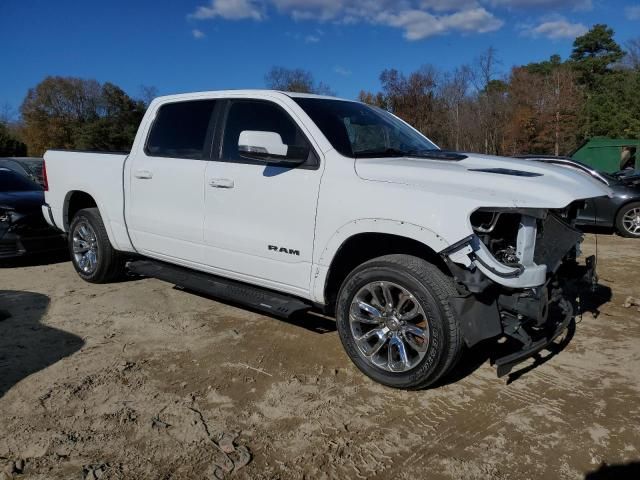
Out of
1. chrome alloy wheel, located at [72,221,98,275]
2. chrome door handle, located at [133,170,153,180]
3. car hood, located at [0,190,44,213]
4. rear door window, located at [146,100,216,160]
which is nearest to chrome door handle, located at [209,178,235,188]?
→ rear door window, located at [146,100,216,160]

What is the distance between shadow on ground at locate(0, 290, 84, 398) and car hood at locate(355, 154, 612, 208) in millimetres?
2812

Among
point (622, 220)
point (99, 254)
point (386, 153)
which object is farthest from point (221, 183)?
point (622, 220)

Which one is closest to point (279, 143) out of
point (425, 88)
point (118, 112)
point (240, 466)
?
point (240, 466)

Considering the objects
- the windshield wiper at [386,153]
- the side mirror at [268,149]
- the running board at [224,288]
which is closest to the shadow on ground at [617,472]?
the running board at [224,288]

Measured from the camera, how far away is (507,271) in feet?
9.92

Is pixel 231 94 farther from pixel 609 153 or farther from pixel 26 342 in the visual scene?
pixel 609 153

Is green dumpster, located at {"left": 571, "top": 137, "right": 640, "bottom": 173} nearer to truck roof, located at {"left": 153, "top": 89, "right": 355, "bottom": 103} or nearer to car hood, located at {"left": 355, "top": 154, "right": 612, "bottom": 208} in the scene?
car hood, located at {"left": 355, "top": 154, "right": 612, "bottom": 208}

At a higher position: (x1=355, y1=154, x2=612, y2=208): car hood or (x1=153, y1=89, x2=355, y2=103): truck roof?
(x1=153, y1=89, x2=355, y2=103): truck roof

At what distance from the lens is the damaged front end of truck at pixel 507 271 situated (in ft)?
10.00

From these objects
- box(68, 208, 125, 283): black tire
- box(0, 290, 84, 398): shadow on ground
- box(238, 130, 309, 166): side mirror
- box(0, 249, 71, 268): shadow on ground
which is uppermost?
box(238, 130, 309, 166): side mirror

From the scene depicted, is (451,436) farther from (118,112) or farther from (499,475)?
(118,112)

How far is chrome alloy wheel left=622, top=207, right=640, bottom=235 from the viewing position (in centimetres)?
995

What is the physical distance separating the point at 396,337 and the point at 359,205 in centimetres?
94

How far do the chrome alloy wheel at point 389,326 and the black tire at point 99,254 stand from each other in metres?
3.38
